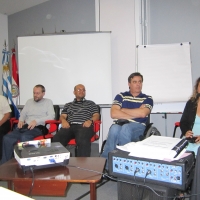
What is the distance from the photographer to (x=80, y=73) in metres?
4.30

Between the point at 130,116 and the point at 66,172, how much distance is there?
1.47 m

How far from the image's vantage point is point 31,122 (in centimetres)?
352

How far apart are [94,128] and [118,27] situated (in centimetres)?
186

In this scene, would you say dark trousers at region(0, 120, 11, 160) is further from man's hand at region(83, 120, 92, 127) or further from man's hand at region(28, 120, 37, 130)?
man's hand at region(83, 120, 92, 127)

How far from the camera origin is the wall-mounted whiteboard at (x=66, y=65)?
4219 millimetres

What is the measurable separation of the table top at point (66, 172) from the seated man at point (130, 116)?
84cm

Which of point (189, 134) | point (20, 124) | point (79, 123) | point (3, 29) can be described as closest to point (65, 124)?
point (79, 123)

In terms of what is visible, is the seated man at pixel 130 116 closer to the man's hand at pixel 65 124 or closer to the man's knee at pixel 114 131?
the man's knee at pixel 114 131

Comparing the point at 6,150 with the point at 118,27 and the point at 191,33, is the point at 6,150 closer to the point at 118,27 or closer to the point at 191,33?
the point at 118,27

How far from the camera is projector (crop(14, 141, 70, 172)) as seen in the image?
1.80 meters

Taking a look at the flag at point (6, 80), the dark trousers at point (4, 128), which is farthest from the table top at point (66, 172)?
the flag at point (6, 80)

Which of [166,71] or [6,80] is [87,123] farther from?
[6,80]

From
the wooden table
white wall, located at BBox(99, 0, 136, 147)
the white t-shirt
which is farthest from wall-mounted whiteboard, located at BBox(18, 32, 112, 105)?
the wooden table

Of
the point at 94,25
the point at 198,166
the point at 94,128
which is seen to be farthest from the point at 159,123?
the point at 198,166
